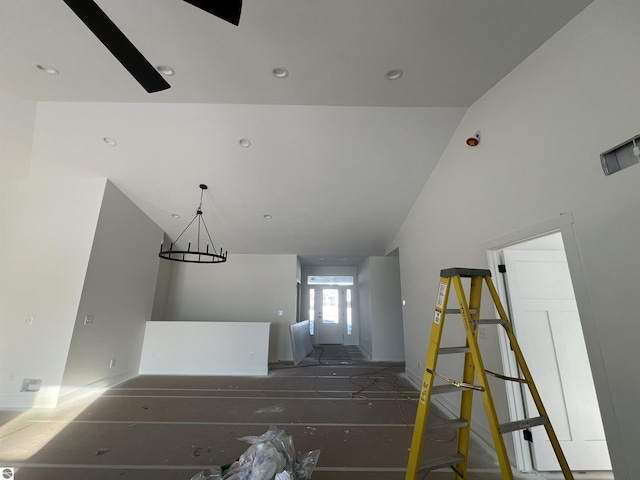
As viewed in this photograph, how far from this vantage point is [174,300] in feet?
21.8

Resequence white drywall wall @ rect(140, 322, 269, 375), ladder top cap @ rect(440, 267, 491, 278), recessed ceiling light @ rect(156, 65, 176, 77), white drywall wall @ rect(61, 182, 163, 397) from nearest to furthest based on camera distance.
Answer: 1. ladder top cap @ rect(440, 267, 491, 278)
2. recessed ceiling light @ rect(156, 65, 176, 77)
3. white drywall wall @ rect(61, 182, 163, 397)
4. white drywall wall @ rect(140, 322, 269, 375)

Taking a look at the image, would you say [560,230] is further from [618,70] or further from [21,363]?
[21,363]

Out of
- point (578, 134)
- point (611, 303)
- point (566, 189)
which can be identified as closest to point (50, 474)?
point (611, 303)

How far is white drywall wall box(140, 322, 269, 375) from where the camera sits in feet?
17.1

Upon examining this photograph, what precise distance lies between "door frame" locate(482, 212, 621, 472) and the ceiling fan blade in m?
2.26

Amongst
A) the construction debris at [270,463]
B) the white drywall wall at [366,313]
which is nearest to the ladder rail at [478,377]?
the construction debris at [270,463]

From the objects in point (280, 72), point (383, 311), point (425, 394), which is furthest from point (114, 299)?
point (383, 311)

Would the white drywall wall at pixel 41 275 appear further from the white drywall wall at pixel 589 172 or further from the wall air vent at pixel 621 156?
the wall air vent at pixel 621 156

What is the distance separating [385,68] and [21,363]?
18.3 feet

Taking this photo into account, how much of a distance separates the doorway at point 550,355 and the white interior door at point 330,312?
6.90 m

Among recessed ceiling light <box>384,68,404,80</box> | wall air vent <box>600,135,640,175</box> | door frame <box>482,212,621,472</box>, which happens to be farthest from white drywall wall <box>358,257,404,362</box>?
wall air vent <box>600,135,640,175</box>

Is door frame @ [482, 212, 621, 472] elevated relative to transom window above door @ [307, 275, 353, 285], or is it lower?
lower

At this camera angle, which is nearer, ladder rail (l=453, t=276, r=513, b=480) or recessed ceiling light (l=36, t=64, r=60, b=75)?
ladder rail (l=453, t=276, r=513, b=480)

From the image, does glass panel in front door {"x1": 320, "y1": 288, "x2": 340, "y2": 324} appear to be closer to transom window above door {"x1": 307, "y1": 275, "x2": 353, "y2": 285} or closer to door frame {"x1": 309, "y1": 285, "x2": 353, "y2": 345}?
door frame {"x1": 309, "y1": 285, "x2": 353, "y2": 345}
